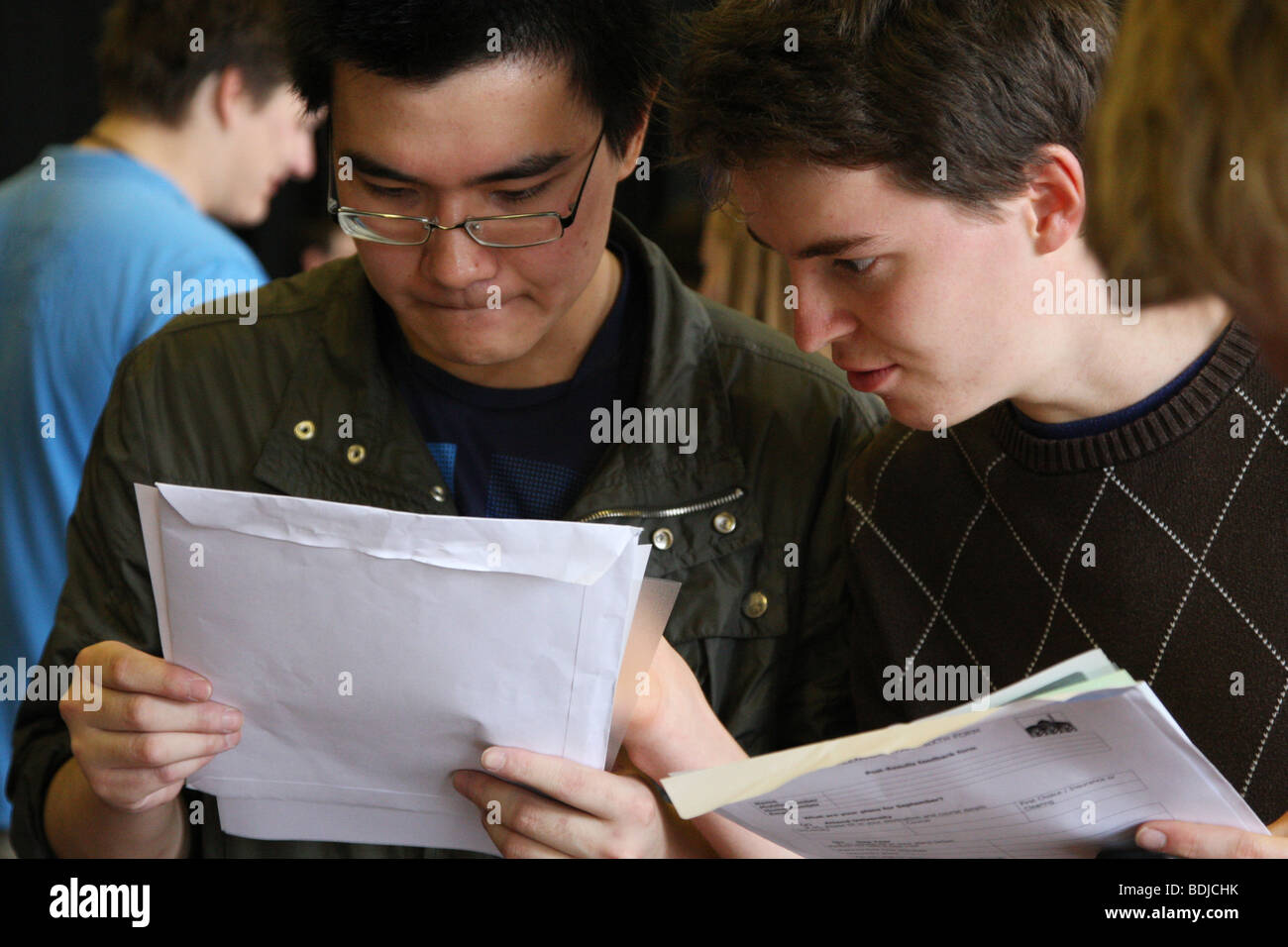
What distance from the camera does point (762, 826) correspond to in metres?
1.07

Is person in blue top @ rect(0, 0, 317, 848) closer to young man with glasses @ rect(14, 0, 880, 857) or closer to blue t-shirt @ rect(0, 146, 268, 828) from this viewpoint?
blue t-shirt @ rect(0, 146, 268, 828)

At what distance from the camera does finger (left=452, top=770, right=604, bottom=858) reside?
115cm

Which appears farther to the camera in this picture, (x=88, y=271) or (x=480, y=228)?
(x=88, y=271)

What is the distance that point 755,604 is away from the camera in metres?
1.46

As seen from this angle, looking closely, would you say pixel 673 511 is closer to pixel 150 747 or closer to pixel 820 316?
pixel 820 316

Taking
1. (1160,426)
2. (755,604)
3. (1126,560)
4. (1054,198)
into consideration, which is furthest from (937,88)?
(755,604)

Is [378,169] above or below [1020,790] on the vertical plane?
above

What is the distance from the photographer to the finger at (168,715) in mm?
1145

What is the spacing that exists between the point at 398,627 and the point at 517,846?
0.24 metres

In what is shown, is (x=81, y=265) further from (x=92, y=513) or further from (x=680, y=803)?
(x=680, y=803)

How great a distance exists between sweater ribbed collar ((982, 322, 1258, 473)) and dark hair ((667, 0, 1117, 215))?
239 millimetres

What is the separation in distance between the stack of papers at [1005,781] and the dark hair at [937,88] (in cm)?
49

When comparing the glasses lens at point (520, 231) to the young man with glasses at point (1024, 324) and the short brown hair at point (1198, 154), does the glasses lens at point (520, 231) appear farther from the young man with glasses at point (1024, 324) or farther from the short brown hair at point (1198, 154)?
the short brown hair at point (1198, 154)
